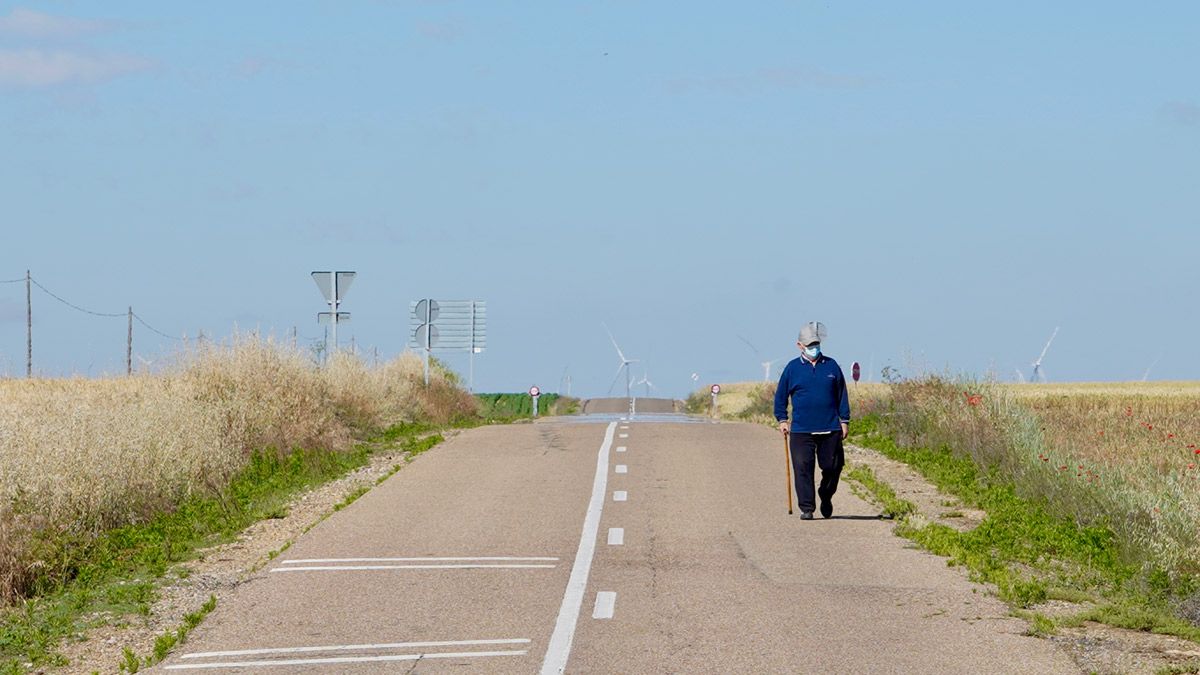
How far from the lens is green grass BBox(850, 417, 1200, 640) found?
39.0 ft

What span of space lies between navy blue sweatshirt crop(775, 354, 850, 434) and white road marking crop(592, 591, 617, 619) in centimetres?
613

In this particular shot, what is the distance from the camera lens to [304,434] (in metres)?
26.6

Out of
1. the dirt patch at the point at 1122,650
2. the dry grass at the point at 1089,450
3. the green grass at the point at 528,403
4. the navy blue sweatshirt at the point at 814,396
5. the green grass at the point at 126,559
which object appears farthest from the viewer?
the green grass at the point at 528,403

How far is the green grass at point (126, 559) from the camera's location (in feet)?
37.6

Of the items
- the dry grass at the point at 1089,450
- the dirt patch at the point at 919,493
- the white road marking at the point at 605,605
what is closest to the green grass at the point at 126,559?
the white road marking at the point at 605,605

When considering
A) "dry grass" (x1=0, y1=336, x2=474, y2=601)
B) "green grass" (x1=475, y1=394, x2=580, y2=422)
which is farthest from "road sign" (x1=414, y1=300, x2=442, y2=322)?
"green grass" (x1=475, y1=394, x2=580, y2=422)

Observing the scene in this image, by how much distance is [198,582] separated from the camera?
44.9 ft

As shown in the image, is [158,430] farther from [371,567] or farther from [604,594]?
[604,594]

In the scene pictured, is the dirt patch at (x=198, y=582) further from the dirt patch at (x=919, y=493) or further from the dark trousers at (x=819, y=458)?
the dirt patch at (x=919, y=493)

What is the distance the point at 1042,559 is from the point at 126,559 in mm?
9084

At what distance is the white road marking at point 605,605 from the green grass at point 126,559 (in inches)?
120

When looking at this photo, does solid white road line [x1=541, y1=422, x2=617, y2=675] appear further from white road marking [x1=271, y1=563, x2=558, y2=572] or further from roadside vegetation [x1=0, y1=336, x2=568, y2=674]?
roadside vegetation [x1=0, y1=336, x2=568, y2=674]

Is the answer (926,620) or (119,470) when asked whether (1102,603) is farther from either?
(119,470)

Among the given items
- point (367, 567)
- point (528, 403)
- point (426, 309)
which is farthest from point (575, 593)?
point (528, 403)
